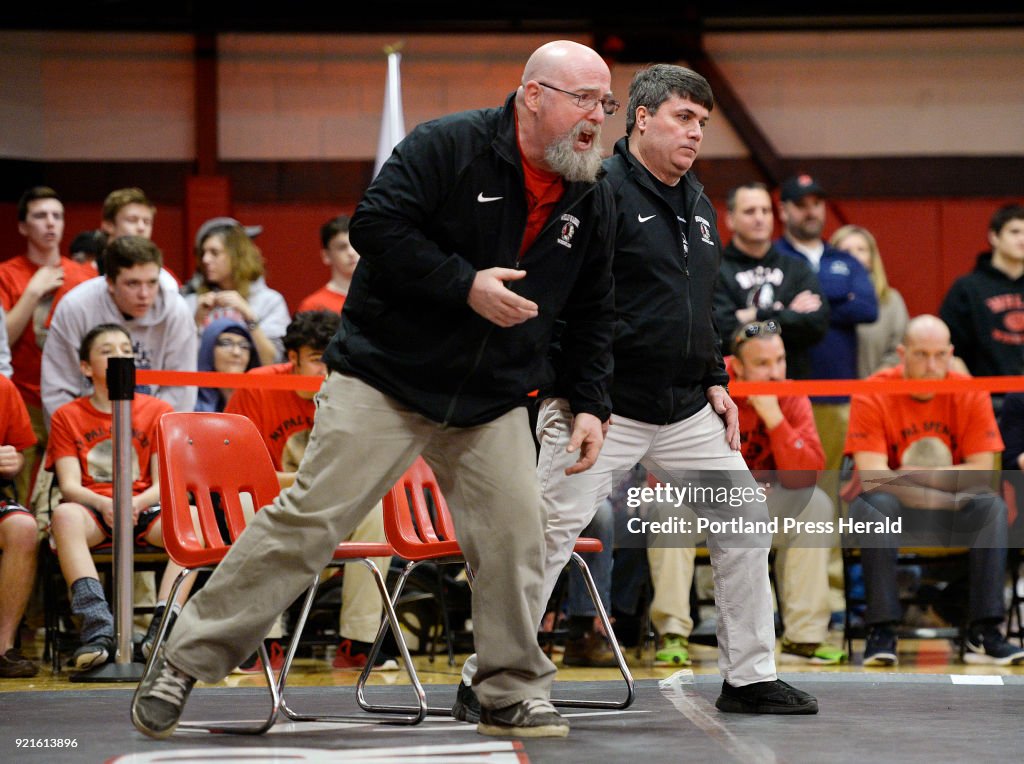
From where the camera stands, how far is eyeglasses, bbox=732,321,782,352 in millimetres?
6391

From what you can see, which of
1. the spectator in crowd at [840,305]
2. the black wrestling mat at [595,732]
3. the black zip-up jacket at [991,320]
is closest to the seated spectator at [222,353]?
the black wrestling mat at [595,732]

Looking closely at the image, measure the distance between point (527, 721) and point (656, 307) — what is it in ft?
4.03

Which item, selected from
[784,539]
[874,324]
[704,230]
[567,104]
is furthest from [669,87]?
[874,324]

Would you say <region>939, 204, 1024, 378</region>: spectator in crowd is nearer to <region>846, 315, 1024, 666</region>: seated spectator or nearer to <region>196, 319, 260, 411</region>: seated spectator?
<region>846, 315, 1024, 666</region>: seated spectator

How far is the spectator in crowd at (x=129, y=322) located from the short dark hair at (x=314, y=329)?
60 centimetres

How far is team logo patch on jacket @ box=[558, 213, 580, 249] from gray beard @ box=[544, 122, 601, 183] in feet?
0.39

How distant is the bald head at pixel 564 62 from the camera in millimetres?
3602

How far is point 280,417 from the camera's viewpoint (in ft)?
20.2

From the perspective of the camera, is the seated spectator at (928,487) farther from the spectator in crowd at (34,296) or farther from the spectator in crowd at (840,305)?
the spectator in crowd at (34,296)

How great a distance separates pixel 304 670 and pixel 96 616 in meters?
0.84

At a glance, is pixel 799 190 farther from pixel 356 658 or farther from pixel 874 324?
pixel 356 658

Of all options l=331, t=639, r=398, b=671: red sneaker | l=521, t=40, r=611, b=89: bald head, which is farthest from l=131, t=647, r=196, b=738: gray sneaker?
l=331, t=639, r=398, b=671: red sneaker

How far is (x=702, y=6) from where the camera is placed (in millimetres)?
11219

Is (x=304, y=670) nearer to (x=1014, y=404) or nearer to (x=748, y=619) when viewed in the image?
(x=748, y=619)
